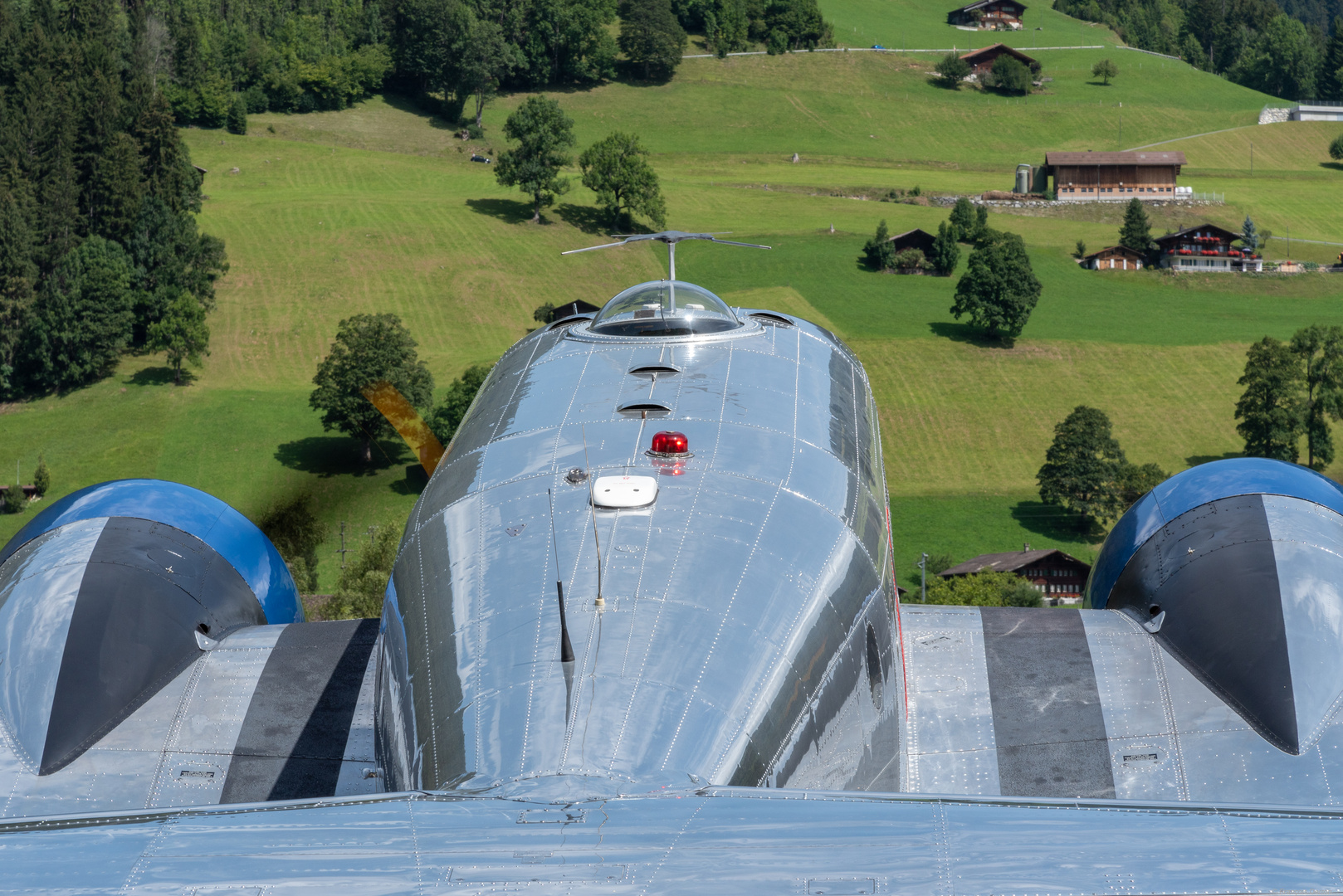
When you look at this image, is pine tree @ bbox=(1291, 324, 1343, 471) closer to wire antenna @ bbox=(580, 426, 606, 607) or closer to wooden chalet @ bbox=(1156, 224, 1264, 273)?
wooden chalet @ bbox=(1156, 224, 1264, 273)

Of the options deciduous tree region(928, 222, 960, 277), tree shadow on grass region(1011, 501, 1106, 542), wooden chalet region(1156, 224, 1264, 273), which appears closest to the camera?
tree shadow on grass region(1011, 501, 1106, 542)

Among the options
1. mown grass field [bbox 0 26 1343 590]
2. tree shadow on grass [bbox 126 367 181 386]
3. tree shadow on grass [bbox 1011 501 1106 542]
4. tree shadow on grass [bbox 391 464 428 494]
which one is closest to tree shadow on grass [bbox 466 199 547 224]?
mown grass field [bbox 0 26 1343 590]

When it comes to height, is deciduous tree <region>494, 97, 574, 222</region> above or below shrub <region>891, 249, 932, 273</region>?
above

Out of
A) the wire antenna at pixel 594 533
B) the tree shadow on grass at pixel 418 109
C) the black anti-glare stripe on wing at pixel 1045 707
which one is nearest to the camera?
the wire antenna at pixel 594 533

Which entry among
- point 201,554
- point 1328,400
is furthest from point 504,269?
point 201,554

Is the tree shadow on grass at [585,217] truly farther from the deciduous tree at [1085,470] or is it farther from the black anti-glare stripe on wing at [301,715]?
the black anti-glare stripe on wing at [301,715]

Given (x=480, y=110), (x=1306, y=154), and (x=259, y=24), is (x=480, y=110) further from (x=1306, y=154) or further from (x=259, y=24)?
(x=1306, y=154)

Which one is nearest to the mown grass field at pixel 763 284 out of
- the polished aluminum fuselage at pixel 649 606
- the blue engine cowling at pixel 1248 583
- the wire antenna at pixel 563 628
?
the polished aluminum fuselage at pixel 649 606
